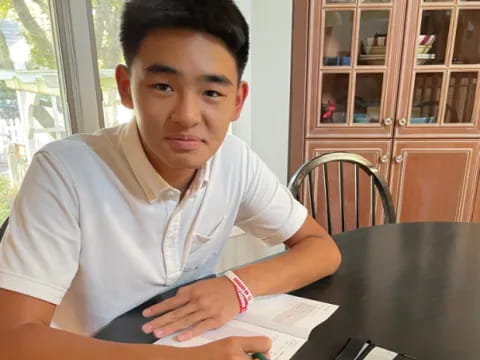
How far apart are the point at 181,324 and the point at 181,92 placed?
1.42 ft

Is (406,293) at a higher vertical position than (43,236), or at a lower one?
lower

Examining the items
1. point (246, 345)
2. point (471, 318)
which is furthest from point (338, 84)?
point (246, 345)

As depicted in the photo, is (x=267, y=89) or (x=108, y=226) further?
(x=267, y=89)

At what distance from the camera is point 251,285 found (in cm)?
89

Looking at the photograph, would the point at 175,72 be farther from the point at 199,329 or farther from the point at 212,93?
the point at 199,329

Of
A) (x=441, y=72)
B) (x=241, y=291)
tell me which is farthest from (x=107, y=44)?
(x=441, y=72)

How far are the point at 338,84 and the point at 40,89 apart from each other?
148 centimetres

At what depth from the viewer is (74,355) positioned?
63cm

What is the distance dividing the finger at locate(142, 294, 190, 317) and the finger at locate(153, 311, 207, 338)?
0.04 metres

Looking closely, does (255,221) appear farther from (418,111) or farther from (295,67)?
(418,111)

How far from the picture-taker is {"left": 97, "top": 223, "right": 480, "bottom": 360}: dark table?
742mm

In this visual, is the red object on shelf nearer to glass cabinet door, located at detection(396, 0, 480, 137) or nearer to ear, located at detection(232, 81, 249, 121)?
glass cabinet door, located at detection(396, 0, 480, 137)

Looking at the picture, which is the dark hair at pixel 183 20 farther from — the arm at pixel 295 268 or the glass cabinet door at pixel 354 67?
the glass cabinet door at pixel 354 67

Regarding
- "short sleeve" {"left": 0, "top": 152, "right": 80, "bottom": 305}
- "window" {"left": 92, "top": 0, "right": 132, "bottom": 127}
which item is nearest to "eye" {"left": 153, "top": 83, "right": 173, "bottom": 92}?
"short sleeve" {"left": 0, "top": 152, "right": 80, "bottom": 305}
